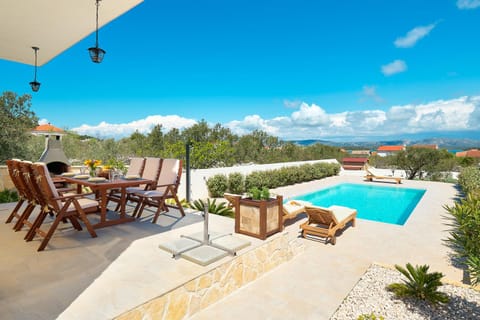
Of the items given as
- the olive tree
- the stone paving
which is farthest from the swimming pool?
the olive tree

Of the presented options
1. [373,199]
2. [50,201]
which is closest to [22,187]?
[50,201]

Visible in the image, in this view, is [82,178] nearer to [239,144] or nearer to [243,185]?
[243,185]

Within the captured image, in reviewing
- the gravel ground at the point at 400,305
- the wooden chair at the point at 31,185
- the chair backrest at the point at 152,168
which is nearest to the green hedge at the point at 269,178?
the chair backrest at the point at 152,168

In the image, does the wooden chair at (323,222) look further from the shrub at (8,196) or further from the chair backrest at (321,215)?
the shrub at (8,196)

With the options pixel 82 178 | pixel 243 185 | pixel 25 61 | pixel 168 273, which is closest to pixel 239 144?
pixel 243 185

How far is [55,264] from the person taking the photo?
254cm

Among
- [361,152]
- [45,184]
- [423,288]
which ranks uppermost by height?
[361,152]

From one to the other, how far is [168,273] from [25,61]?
7334 millimetres

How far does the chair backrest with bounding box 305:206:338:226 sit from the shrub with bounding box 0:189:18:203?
660cm

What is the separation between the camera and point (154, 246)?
3037 millimetres

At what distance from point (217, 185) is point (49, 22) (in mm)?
5910

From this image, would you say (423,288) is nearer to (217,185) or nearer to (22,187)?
(22,187)

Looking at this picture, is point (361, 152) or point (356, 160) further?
point (361, 152)

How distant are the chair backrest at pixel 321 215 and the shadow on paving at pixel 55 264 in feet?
8.17
